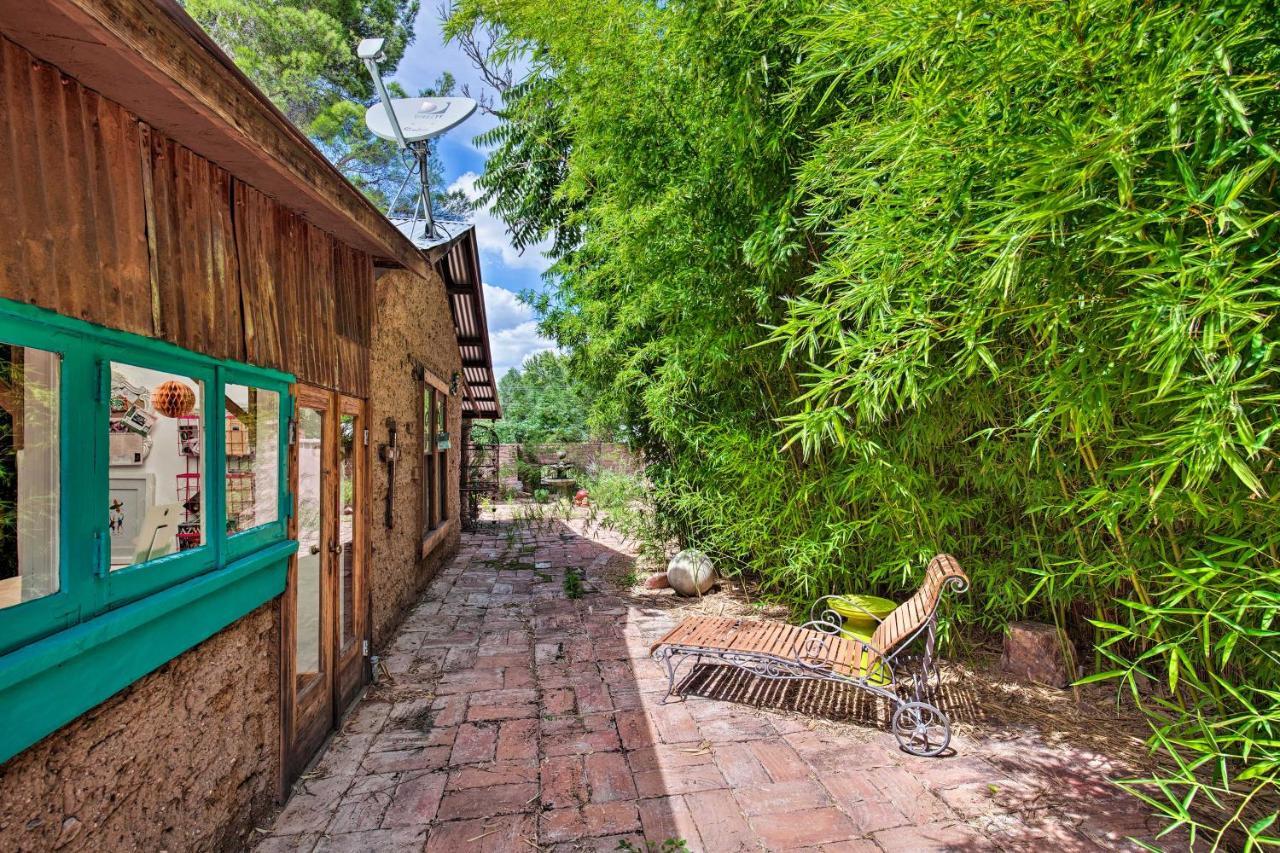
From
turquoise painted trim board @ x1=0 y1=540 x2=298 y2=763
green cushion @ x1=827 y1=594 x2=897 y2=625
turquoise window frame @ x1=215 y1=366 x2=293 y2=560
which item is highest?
turquoise window frame @ x1=215 y1=366 x2=293 y2=560

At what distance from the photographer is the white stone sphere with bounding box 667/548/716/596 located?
5.43 meters

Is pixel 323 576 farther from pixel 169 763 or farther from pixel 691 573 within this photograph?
pixel 691 573

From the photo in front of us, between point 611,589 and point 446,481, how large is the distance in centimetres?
277

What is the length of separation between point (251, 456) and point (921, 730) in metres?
3.21

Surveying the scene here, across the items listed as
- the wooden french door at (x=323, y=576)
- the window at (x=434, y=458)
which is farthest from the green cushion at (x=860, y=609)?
the window at (x=434, y=458)

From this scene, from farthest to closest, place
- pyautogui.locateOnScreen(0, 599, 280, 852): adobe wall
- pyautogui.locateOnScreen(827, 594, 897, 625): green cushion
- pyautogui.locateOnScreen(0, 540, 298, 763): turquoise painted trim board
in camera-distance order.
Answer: pyautogui.locateOnScreen(827, 594, 897, 625): green cushion < pyautogui.locateOnScreen(0, 599, 280, 852): adobe wall < pyautogui.locateOnScreen(0, 540, 298, 763): turquoise painted trim board

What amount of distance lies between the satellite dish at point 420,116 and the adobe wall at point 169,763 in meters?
4.07

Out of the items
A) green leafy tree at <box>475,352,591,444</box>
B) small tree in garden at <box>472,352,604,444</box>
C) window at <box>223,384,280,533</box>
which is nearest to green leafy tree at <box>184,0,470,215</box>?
small tree in garden at <box>472,352,604,444</box>

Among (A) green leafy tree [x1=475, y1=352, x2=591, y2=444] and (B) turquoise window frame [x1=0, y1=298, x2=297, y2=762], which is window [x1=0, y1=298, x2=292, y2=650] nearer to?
(B) turquoise window frame [x1=0, y1=298, x2=297, y2=762]

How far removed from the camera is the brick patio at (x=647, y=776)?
86.5 inches

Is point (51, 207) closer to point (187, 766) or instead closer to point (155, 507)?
point (155, 507)

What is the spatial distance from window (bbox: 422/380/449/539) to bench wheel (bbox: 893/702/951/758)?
4336 mm

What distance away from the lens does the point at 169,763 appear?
5.65 feet

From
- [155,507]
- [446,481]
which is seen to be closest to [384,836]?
[155,507]
